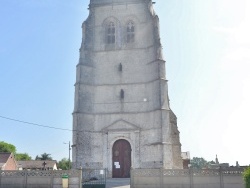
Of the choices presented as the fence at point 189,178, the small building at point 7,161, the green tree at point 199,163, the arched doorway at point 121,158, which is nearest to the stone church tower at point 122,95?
the arched doorway at point 121,158

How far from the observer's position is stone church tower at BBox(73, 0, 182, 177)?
31156mm

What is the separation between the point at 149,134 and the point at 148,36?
10285mm

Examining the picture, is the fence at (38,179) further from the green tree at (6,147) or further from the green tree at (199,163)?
the green tree at (6,147)

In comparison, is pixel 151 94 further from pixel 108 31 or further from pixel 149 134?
pixel 108 31

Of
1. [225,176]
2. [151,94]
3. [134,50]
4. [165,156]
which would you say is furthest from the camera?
[134,50]

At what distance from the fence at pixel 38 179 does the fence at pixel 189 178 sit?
3494 mm

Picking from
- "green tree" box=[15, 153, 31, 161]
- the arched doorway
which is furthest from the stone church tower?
"green tree" box=[15, 153, 31, 161]

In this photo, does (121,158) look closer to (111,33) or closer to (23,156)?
(111,33)

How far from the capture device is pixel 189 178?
19.4m

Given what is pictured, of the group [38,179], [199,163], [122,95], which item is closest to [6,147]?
[122,95]

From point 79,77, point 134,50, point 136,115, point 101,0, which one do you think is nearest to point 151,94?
point 136,115

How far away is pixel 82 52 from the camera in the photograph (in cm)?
3394

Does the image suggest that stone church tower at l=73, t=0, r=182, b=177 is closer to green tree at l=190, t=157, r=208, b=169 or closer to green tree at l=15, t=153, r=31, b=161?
green tree at l=190, t=157, r=208, b=169

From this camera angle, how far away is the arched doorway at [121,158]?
31.4 metres
